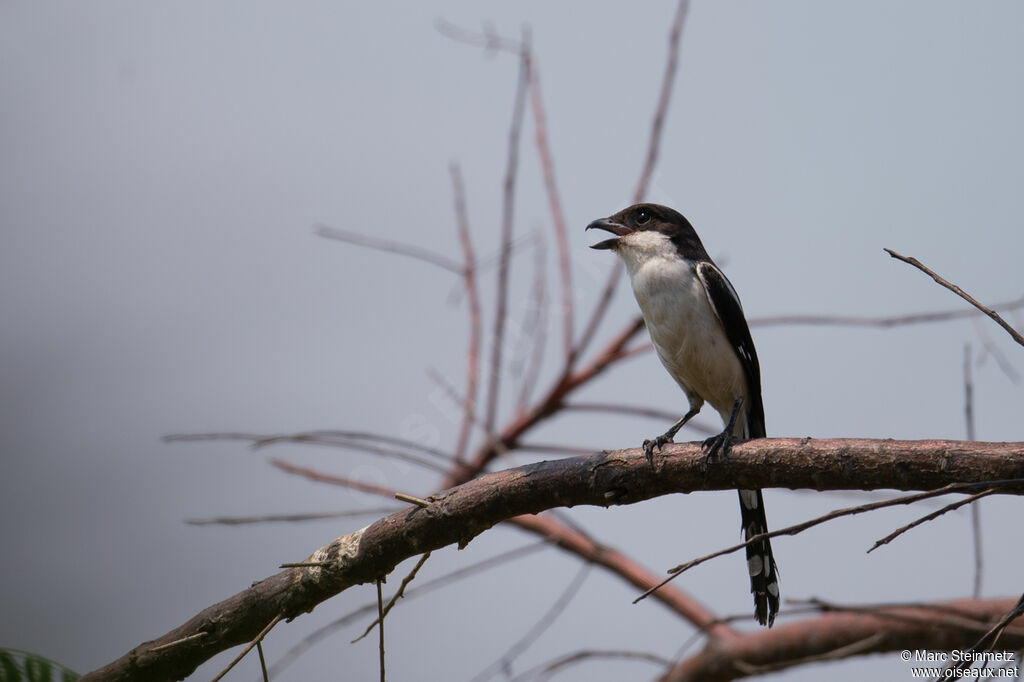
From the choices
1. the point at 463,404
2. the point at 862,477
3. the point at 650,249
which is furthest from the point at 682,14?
the point at 862,477

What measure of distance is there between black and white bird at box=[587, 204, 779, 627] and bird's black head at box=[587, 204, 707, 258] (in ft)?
0.08

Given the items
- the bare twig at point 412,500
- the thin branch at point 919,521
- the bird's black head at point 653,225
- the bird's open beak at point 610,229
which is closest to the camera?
the thin branch at point 919,521

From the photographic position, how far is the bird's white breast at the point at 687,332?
4.22 meters

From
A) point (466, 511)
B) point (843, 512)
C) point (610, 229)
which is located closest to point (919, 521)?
point (843, 512)

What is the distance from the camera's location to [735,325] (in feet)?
14.1

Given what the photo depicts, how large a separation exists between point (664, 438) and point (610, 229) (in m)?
1.69

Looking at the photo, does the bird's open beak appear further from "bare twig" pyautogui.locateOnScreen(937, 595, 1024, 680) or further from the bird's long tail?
"bare twig" pyautogui.locateOnScreen(937, 595, 1024, 680)

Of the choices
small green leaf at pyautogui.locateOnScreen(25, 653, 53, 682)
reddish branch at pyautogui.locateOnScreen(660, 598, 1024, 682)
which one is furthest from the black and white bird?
small green leaf at pyautogui.locateOnScreen(25, 653, 53, 682)

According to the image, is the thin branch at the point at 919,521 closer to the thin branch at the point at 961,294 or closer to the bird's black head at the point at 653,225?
the thin branch at the point at 961,294

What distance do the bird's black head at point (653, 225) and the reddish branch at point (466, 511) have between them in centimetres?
190

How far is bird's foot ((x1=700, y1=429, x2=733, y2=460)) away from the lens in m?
2.82

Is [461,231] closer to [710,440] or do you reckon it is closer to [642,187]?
[642,187]

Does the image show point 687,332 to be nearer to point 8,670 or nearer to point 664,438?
point 664,438

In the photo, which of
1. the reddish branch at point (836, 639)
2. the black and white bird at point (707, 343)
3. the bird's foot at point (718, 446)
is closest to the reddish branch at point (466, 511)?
the bird's foot at point (718, 446)
